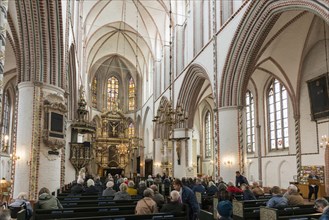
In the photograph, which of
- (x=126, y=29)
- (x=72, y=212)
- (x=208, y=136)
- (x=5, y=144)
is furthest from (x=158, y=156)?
(x=72, y=212)

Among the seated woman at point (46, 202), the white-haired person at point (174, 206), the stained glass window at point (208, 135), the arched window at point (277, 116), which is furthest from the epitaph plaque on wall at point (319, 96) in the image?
the stained glass window at point (208, 135)

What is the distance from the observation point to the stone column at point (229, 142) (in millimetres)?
15719

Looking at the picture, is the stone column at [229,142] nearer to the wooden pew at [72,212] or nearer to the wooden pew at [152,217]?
the wooden pew at [72,212]

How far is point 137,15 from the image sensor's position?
31.7 m

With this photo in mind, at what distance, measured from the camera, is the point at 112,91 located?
142ft

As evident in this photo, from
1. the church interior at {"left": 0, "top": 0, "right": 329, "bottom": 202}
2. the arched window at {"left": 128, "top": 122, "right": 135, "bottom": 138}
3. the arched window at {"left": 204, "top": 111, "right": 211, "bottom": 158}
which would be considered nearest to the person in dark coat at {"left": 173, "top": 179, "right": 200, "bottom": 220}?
the church interior at {"left": 0, "top": 0, "right": 329, "bottom": 202}

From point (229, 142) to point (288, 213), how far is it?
357 inches

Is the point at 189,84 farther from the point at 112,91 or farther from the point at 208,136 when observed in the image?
the point at 112,91

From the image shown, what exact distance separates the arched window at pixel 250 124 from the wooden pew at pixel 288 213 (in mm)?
17022

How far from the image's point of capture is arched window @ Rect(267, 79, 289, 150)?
21.1 m

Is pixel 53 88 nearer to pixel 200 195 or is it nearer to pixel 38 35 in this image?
pixel 38 35

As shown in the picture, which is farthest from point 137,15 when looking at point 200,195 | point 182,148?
point 200,195

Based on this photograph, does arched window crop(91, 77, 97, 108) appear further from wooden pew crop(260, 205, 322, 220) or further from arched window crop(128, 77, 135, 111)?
wooden pew crop(260, 205, 322, 220)

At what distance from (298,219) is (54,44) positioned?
10.2m
